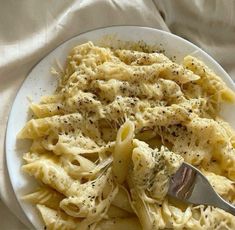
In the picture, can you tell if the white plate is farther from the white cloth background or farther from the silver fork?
the silver fork

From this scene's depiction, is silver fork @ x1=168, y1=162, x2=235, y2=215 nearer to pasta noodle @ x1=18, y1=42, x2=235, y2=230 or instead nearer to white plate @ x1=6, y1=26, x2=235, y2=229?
pasta noodle @ x1=18, y1=42, x2=235, y2=230

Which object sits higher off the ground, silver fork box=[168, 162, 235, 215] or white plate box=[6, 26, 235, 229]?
white plate box=[6, 26, 235, 229]

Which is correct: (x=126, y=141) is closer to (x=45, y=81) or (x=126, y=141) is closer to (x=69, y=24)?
(x=45, y=81)

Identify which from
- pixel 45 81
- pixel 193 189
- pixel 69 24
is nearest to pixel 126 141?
pixel 193 189

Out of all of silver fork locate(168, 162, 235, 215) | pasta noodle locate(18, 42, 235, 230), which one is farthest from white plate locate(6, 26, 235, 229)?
silver fork locate(168, 162, 235, 215)

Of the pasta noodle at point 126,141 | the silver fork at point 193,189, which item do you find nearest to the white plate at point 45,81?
the pasta noodle at point 126,141

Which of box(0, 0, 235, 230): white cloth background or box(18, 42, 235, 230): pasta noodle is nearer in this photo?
box(18, 42, 235, 230): pasta noodle
